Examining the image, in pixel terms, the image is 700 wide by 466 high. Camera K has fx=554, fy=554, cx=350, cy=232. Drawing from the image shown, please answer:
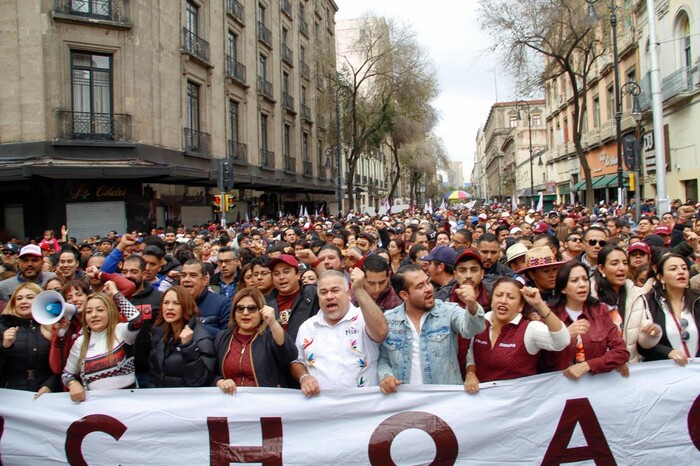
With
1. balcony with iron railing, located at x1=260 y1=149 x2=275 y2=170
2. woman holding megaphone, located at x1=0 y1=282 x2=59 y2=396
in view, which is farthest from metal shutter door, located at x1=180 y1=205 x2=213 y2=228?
woman holding megaphone, located at x1=0 y1=282 x2=59 y2=396

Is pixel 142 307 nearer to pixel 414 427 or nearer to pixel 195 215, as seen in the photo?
pixel 414 427

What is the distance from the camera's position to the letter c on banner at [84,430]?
393 cm

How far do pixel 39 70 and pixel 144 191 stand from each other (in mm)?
4837

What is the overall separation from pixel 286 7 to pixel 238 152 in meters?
13.1

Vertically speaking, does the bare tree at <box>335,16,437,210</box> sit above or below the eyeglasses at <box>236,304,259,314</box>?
above

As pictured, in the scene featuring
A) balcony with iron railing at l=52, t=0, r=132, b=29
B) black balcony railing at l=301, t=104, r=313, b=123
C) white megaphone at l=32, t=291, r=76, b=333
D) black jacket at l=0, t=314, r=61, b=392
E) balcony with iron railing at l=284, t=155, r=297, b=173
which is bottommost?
black jacket at l=0, t=314, r=61, b=392

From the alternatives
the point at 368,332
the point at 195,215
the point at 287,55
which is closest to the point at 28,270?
the point at 368,332

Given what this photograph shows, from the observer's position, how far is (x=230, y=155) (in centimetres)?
2573

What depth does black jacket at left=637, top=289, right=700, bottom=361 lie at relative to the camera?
3.75 metres

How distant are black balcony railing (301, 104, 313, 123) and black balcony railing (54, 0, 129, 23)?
19.7m

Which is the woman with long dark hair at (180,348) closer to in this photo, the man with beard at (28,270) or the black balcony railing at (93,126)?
the man with beard at (28,270)

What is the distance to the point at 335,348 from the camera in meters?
3.72

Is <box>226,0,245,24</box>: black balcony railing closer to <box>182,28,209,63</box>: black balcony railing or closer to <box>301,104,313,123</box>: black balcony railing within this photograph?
<box>182,28,209,63</box>: black balcony railing

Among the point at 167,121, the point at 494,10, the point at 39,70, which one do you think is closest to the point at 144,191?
the point at 167,121
